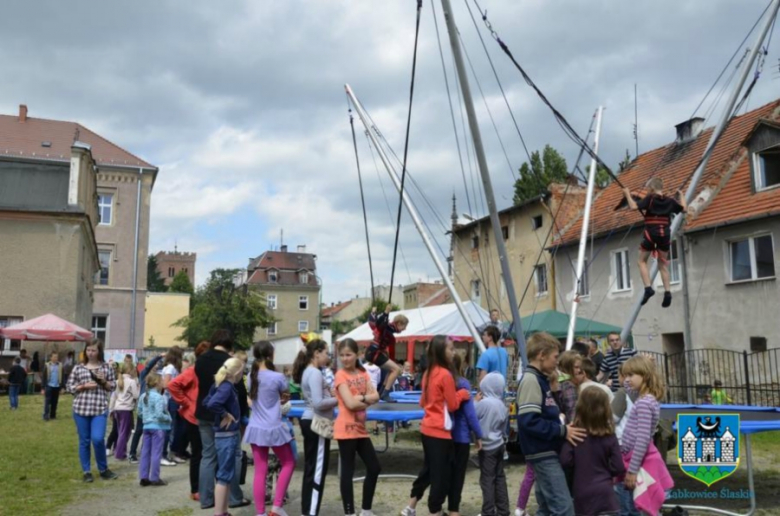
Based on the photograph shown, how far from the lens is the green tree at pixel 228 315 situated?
179 ft

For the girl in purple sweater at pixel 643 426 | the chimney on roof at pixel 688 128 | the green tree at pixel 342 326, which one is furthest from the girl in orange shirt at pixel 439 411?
the green tree at pixel 342 326

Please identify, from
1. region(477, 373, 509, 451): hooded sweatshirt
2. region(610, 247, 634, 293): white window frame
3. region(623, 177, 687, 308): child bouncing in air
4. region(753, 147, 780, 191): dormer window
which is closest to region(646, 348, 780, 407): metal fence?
region(610, 247, 634, 293): white window frame

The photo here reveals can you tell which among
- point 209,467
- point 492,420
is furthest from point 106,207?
point 492,420

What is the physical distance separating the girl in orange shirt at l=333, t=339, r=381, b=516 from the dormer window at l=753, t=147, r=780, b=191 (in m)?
16.6

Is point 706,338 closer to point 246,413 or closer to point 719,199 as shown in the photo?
point 719,199

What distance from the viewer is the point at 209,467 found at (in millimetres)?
7148

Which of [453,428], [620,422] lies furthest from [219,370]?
[620,422]

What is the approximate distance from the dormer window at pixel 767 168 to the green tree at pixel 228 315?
41300 millimetres

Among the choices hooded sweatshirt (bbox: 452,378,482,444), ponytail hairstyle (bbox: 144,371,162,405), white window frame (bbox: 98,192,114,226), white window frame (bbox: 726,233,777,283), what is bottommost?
hooded sweatshirt (bbox: 452,378,482,444)

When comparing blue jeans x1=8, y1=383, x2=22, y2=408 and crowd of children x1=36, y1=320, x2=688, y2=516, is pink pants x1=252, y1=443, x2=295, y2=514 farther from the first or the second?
blue jeans x1=8, y1=383, x2=22, y2=408

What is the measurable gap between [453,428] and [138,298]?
38.5m

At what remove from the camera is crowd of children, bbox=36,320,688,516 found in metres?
4.92

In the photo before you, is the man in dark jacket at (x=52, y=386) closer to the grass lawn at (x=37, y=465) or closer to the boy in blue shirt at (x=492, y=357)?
the grass lawn at (x=37, y=465)

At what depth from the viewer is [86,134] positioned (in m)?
44.8
